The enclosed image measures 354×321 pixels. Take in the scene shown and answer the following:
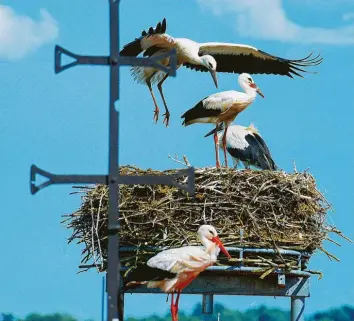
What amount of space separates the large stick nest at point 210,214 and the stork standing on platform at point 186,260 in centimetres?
63

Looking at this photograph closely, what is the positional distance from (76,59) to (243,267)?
531 centimetres

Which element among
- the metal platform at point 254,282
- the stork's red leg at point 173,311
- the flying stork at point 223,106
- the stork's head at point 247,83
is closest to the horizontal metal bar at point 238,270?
the metal platform at point 254,282

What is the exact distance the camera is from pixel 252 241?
1085cm

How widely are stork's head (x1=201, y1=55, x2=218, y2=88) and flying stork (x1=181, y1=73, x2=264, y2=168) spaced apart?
325 mm

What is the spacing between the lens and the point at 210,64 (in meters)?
13.0

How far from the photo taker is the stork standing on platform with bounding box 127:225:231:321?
9.88m

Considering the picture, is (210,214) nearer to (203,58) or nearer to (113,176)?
(203,58)

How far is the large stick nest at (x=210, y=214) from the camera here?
10805 millimetres

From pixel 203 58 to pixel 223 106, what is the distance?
2.64ft

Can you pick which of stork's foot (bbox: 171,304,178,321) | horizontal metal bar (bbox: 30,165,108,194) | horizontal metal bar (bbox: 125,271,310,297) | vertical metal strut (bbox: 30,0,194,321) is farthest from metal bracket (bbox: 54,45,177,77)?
horizontal metal bar (bbox: 125,271,310,297)

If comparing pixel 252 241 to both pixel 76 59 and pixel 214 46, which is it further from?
pixel 76 59

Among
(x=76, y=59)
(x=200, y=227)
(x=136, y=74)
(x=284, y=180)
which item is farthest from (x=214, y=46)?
(x=76, y=59)

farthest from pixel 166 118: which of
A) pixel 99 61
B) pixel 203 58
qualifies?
pixel 99 61

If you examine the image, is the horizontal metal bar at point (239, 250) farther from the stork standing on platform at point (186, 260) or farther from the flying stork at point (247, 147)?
the flying stork at point (247, 147)
